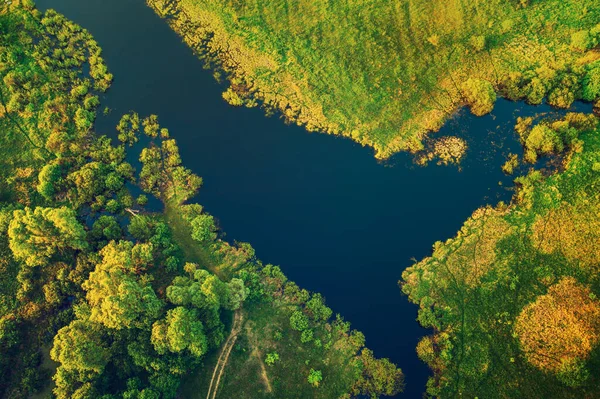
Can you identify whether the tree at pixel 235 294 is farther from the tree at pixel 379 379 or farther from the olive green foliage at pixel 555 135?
the olive green foliage at pixel 555 135

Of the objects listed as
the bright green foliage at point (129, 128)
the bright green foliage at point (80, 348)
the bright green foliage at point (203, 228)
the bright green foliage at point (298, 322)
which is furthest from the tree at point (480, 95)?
the bright green foliage at point (80, 348)

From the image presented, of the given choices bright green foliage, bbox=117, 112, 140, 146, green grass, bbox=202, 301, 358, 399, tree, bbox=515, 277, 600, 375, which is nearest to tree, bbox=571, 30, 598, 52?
tree, bbox=515, 277, 600, 375

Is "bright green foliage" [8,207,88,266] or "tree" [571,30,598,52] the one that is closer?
"bright green foliage" [8,207,88,266]

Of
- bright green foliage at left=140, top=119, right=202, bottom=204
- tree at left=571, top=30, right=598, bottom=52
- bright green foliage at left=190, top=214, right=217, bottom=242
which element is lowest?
bright green foliage at left=190, top=214, right=217, bottom=242

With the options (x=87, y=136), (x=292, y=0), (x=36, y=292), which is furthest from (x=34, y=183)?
(x=292, y=0)

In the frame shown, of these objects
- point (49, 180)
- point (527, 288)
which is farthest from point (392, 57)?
point (49, 180)

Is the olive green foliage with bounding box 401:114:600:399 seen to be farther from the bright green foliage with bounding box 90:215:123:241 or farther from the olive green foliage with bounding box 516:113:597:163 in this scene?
the bright green foliage with bounding box 90:215:123:241

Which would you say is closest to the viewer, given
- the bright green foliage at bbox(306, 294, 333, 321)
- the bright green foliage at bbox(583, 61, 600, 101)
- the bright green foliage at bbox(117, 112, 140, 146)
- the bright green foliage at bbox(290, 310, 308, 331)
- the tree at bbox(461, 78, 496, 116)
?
the bright green foliage at bbox(290, 310, 308, 331)
